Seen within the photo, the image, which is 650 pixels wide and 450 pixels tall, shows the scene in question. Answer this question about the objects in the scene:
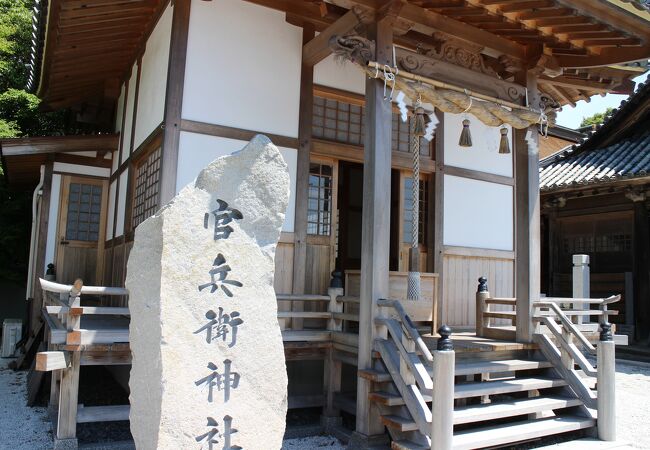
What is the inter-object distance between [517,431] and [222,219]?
3929mm

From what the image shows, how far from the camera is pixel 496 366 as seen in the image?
6.14 meters

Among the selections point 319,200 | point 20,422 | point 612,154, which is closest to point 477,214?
point 319,200

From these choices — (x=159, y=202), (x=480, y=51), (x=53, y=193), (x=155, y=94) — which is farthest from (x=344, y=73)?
(x=53, y=193)

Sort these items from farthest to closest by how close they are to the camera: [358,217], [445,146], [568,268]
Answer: [568,268], [358,217], [445,146]

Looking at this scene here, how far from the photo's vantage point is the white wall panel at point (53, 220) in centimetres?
981

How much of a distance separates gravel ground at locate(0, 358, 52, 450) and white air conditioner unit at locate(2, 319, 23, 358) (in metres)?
2.68

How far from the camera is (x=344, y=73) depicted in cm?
771

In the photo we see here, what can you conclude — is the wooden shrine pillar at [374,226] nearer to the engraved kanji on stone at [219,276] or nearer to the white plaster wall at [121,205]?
the engraved kanji on stone at [219,276]

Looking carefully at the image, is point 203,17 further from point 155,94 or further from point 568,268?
point 568,268

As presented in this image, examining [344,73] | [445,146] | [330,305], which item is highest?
[344,73]

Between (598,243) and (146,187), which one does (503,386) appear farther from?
(598,243)

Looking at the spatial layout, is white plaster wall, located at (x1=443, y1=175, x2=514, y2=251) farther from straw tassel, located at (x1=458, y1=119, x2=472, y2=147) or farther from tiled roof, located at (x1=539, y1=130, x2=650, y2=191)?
tiled roof, located at (x1=539, y1=130, x2=650, y2=191)

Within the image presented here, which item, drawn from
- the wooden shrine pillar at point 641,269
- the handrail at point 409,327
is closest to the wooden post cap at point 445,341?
the handrail at point 409,327

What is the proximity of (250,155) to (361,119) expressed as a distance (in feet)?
14.3
